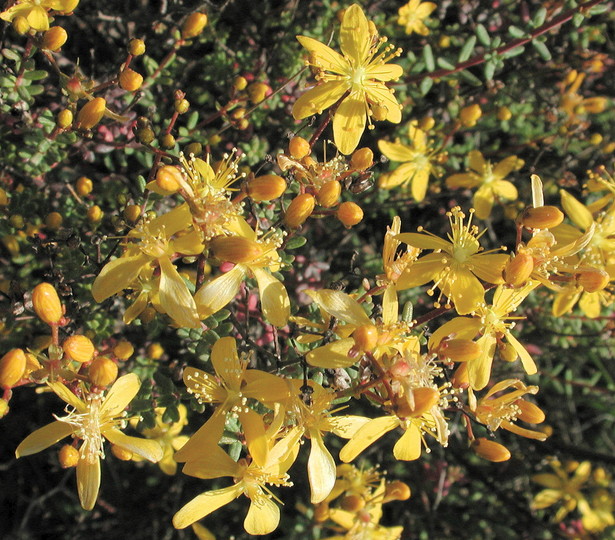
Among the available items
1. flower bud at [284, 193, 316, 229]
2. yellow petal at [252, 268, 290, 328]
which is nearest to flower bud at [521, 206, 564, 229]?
flower bud at [284, 193, 316, 229]

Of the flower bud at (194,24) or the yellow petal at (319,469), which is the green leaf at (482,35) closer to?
the flower bud at (194,24)

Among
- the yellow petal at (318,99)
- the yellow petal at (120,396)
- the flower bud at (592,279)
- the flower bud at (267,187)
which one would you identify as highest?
→ the yellow petal at (318,99)

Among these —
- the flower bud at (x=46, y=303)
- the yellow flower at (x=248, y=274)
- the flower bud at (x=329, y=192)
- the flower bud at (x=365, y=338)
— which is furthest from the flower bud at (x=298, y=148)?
the flower bud at (x=46, y=303)

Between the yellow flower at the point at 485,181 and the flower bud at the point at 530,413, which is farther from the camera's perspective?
the yellow flower at the point at 485,181

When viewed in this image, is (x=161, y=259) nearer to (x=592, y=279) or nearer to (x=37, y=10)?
(x=37, y=10)

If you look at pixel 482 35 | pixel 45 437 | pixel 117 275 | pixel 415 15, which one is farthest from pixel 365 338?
pixel 415 15

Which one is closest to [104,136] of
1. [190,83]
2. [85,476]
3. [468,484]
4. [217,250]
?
[190,83]
